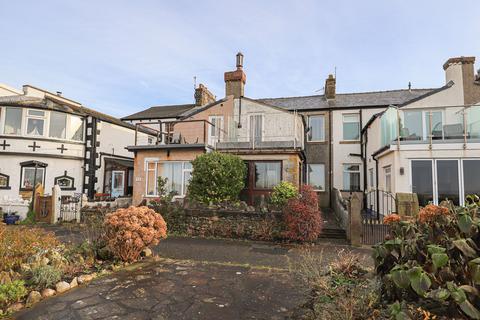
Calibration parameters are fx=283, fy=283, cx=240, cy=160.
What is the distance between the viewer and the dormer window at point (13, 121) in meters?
17.9

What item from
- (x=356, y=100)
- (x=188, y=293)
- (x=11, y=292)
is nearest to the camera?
(x=11, y=292)

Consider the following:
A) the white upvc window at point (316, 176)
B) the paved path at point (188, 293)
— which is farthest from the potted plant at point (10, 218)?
the white upvc window at point (316, 176)

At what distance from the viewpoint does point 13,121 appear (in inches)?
711

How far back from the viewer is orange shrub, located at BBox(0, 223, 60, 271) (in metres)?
5.80

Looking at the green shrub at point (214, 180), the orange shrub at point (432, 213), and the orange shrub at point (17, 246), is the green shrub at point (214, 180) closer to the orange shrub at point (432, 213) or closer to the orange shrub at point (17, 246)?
the orange shrub at point (17, 246)

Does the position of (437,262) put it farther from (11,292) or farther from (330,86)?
(330,86)

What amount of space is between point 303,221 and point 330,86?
552 inches

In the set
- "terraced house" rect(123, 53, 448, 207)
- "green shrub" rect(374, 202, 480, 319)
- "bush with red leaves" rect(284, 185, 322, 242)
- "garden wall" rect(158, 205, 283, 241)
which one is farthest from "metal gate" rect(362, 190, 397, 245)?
"green shrub" rect(374, 202, 480, 319)

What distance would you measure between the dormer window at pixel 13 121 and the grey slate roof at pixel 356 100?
17836 mm

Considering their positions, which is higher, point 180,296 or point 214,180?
point 214,180

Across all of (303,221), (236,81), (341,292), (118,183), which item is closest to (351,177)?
(236,81)

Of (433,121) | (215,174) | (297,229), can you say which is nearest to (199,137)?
(215,174)

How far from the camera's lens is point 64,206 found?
15211 mm

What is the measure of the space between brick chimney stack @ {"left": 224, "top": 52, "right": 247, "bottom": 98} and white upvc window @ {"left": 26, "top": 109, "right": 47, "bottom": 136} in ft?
39.8
